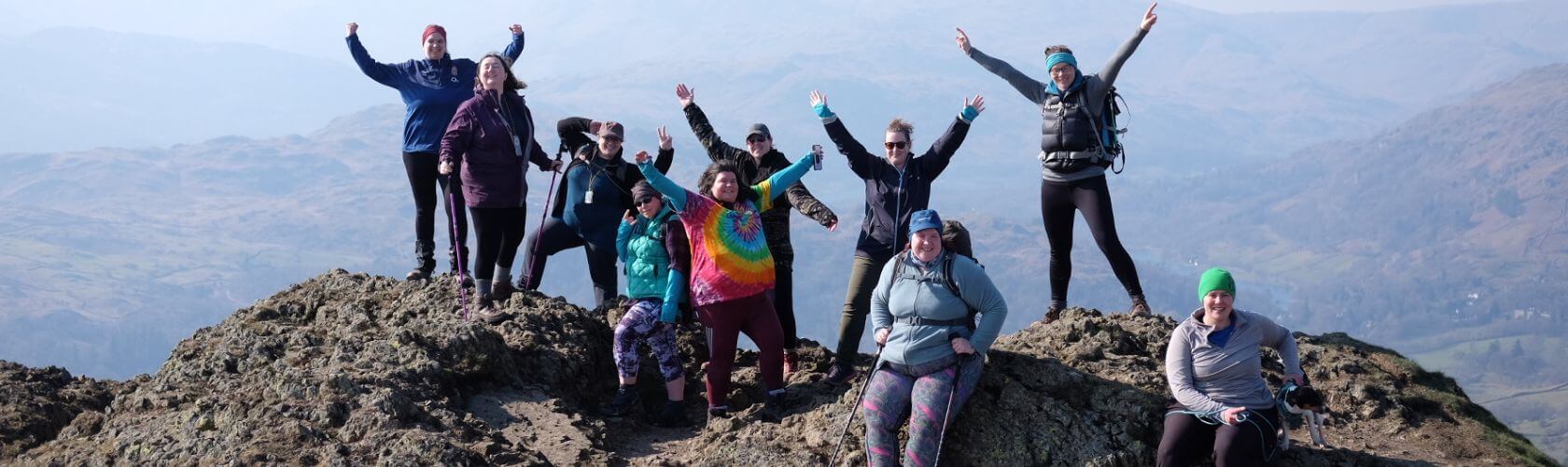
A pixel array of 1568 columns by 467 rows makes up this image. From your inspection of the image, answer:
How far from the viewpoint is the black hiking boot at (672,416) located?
9719mm

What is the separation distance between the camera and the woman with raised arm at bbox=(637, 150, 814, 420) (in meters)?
9.14

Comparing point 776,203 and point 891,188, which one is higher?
point 891,188

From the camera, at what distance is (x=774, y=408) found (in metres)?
9.32

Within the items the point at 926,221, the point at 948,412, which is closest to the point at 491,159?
the point at 926,221

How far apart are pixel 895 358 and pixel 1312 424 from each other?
9.90 feet

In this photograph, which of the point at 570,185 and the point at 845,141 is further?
the point at 570,185

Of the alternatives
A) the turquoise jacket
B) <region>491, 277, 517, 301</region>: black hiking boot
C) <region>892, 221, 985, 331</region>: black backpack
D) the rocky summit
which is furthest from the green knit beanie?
<region>491, 277, 517, 301</region>: black hiking boot

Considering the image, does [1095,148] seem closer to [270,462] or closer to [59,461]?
[270,462]

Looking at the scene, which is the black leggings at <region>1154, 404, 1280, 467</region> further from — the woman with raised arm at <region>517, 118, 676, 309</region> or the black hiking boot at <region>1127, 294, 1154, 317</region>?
the woman with raised arm at <region>517, 118, 676, 309</region>

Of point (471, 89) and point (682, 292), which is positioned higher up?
point (471, 89)

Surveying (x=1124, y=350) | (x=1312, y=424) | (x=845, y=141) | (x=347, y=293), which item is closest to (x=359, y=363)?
(x=347, y=293)

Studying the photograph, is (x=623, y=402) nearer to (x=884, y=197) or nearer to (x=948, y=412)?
(x=884, y=197)

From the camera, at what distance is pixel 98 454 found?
8.45m

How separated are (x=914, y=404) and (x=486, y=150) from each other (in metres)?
5.08
